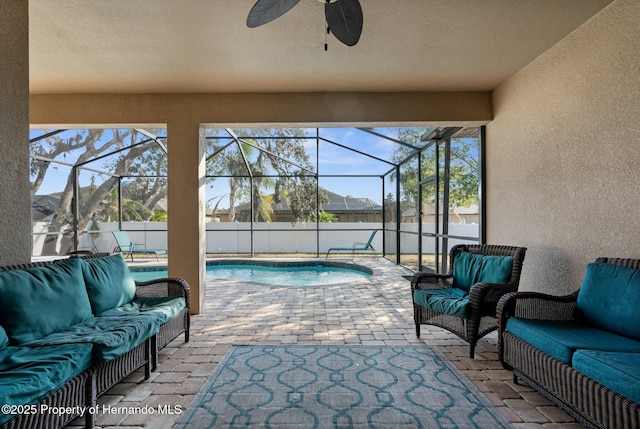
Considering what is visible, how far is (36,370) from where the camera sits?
55.6 inches

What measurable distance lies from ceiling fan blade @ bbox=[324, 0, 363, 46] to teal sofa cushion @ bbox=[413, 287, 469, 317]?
2095 mm

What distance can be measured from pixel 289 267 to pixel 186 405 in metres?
6.15

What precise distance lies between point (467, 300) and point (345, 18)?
7.30 feet

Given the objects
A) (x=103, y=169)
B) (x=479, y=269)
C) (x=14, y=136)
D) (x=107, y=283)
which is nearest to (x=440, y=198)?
(x=479, y=269)

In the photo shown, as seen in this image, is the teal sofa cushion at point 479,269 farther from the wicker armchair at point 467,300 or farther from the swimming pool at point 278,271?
the swimming pool at point 278,271

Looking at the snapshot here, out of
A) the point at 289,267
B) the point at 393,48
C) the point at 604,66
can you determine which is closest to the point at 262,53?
the point at 393,48

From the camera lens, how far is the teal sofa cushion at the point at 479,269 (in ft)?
9.06

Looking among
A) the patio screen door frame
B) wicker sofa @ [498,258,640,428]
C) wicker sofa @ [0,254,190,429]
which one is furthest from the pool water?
wicker sofa @ [498,258,640,428]

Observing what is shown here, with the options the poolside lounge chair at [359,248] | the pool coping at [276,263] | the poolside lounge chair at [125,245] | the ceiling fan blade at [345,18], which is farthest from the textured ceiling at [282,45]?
the poolside lounge chair at [125,245]

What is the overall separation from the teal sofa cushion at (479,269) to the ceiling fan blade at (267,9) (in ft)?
8.45

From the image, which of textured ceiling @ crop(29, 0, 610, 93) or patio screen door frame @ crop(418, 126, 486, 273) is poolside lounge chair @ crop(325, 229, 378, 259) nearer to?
patio screen door frame @ crop(418, 126, 486, 273)

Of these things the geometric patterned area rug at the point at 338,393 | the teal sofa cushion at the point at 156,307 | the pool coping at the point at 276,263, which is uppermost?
the teal sofa cushion at the point at 156,307

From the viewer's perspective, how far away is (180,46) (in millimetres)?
2781

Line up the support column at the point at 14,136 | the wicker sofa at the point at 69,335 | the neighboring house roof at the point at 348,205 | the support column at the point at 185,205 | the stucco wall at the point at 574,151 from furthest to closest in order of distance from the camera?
the neighboring house roof at the point at 348,205, the support column at the point at 185,205, the stucco wall at the point at 574,151, the support column at the point at 14,136, the wicker sofa at the point at 69,335
